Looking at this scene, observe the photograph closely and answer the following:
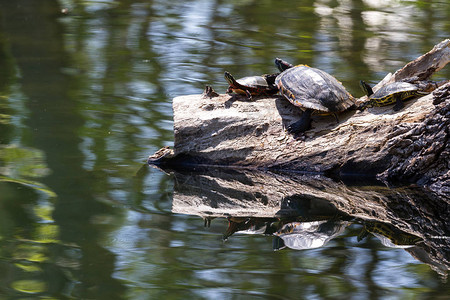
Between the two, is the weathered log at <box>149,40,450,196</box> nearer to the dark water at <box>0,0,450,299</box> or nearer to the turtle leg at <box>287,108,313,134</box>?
the turtle leg at <box>287,108,313,134</box>

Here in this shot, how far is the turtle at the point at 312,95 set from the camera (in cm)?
408

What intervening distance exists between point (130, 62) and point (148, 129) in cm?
207

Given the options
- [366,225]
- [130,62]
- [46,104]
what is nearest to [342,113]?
[366,225]

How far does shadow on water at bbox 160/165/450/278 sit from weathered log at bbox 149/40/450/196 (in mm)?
121

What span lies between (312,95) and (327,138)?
0.92 ft

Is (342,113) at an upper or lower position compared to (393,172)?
upper

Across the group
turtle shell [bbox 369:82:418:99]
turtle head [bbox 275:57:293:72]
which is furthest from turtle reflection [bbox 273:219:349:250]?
turtle head [bbox 275:57:293:72]

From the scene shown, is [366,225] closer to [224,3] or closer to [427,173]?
[427,173]

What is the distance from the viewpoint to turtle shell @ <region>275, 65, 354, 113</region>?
4.08 m

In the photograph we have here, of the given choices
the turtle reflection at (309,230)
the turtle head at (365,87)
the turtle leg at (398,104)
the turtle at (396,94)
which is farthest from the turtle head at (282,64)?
the turtle reflection at (309,230)

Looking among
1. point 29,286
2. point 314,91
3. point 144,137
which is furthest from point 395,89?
point 29,286

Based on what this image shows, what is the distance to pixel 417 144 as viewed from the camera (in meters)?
3.89

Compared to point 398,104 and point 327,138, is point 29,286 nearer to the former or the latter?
point 327,138

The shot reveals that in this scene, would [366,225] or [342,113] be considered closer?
[366,225]
